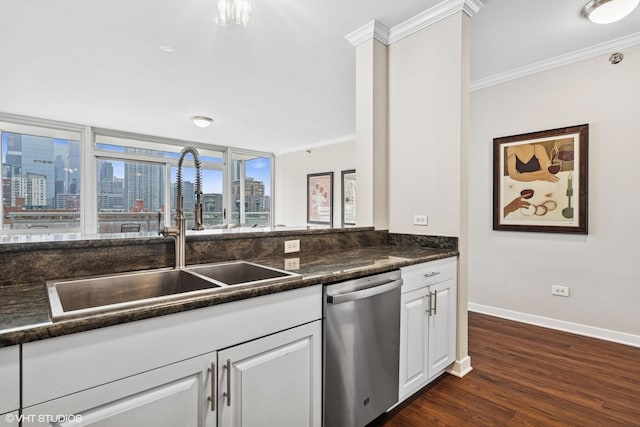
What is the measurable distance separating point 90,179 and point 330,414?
558cm

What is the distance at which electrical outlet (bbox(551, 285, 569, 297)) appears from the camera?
116 inches

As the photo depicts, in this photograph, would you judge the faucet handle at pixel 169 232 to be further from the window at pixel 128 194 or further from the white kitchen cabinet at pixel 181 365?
the window at pixel 128 194

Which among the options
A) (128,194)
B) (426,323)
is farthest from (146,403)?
(128,194)

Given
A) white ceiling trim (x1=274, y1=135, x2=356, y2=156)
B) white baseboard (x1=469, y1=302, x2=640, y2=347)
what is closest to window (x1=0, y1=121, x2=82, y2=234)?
white ceiling trim (x1=274, y1=135, x2=356, y2=156)

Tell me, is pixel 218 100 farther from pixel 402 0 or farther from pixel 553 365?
pixel 553 365

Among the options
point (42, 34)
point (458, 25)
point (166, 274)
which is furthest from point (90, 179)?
point (458, 25)

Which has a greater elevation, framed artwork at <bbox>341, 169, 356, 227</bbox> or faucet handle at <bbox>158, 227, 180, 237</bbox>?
framed artwork at <bbox>341, 169, 356, 227</bbox>

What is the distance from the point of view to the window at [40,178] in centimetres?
470

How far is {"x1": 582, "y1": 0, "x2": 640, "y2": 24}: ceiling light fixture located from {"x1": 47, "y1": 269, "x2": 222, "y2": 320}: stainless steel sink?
2.93 metres

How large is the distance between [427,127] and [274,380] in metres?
1.98

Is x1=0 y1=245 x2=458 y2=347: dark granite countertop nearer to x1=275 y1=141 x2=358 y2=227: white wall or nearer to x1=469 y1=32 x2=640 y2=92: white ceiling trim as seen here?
x1=469 y1=32 x2=640 y2=92: white ceiling trim

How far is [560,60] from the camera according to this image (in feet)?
9.71

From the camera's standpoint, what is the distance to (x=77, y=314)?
0.83 metres

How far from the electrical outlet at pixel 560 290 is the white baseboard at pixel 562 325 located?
253mm
